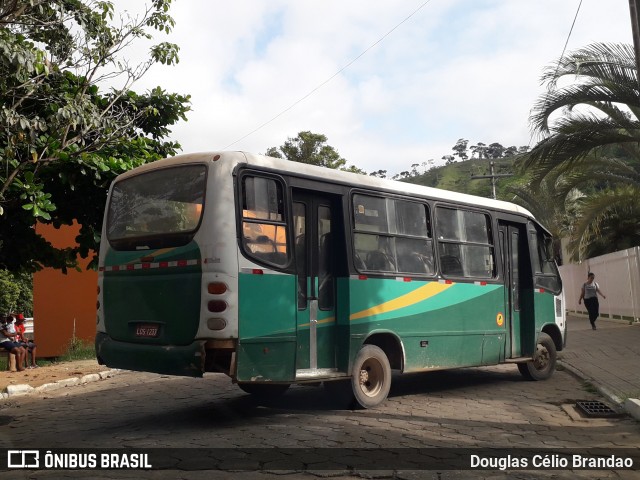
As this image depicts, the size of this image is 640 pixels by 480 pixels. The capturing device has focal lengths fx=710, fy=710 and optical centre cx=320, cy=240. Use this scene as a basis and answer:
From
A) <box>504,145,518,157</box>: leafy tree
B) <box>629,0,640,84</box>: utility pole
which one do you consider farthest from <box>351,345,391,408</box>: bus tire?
<box>504,145,518,157</box>: leafy tree

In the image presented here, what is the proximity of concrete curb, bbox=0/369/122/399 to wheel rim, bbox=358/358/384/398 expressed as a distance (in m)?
5.58

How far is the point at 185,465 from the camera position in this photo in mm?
5809

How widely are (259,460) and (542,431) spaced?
3.14m

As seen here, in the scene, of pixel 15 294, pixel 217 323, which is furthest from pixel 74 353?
pixel 15 294

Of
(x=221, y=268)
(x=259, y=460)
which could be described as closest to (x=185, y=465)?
(x=259, y=460)

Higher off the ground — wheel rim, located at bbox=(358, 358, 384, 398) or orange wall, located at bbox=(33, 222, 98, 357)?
orange wall, located at bbox=(33, 222, 98, 357)

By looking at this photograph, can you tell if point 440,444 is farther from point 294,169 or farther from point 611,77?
point 611,77

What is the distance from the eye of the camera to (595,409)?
339 inches

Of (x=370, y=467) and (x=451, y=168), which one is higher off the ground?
(x=451, y=168)

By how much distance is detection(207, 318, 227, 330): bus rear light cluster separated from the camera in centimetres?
712

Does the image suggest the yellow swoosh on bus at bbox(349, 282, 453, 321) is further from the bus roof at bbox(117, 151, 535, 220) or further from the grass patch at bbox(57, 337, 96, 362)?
the grass patch at bbox(57, 337, 96, 362)

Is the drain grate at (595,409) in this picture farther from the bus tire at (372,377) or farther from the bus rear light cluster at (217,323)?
the bus rear light cluster at (217,323)

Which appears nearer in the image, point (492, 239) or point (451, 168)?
point (492, 239)

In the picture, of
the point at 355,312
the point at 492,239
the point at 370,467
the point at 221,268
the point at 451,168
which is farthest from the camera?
the point at 451,168
